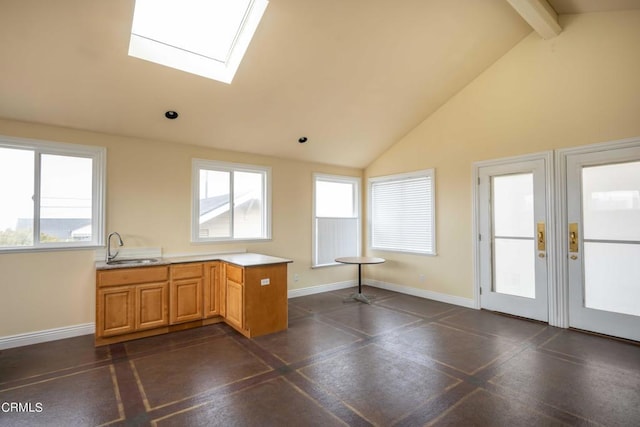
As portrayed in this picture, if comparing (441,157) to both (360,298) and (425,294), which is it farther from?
(360,298)

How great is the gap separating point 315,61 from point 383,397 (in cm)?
340

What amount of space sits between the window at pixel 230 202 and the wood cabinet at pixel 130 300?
973 millimetres

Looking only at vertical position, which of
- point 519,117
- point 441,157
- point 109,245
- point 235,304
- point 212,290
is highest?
point 519,117

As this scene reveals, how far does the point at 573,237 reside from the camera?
3889mm

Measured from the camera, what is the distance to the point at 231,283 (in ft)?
13.3

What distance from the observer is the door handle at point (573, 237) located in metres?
3.87

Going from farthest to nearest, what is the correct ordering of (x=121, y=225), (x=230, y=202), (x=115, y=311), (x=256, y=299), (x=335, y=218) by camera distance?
(x=335, y=218)
(x=230, y=202)
(x=121, y=225)
(x=256, y=299)
(x=115, y=311)

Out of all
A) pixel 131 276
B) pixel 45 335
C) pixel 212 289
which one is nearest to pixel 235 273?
pixel 212 289

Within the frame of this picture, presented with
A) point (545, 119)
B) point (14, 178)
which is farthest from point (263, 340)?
point (545, 119)

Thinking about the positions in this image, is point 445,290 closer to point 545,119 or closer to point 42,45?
point 545,119

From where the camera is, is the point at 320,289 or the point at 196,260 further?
the point at 320,289

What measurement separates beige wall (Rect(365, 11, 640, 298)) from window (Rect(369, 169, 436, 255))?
15 cm

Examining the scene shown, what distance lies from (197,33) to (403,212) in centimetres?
413

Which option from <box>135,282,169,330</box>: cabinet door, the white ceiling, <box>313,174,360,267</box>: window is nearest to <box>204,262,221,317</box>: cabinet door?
<box>135,282,169,330</box>: cabinet door
